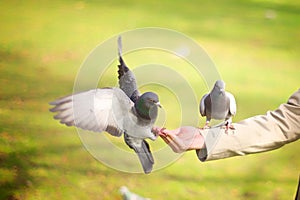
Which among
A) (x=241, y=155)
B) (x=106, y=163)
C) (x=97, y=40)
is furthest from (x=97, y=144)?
(x=241, y=155)

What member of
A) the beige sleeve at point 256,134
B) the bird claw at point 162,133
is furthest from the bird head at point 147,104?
the beige sleeve at point 256,134

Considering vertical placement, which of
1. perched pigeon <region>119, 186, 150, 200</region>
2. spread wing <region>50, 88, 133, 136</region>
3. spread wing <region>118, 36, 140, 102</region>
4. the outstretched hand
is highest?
spread wing <region>118, 36, 140, 102</region>

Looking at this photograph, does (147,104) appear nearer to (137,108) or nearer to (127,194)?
(137,108)

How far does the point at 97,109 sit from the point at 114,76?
0.17 meters

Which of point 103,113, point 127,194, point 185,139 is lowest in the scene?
point 127,194

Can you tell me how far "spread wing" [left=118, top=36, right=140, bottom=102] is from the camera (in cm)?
193

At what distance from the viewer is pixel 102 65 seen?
76.7 inches

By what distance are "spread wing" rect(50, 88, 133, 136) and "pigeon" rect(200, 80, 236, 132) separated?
30cm

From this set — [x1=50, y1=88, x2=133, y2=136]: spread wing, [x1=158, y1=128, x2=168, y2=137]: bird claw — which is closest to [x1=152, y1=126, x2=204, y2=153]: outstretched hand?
[x1=158, y1=128, x2=168, y2=137]: bird claw

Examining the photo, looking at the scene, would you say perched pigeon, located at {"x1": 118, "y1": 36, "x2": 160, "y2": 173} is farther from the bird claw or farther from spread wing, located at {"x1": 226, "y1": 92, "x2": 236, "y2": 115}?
spread wing, located at {"x1": 226, "y1": 92, "x2": 236, "y2": 115}

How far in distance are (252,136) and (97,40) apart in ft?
2.36

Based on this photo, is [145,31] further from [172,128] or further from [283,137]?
[283,137]

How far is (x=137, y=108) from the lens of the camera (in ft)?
6.14

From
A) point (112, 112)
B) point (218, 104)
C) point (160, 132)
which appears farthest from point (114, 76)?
point (218, 104)
